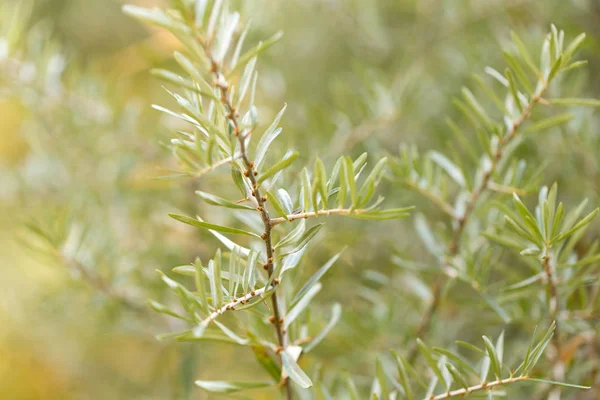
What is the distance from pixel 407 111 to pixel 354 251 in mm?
108

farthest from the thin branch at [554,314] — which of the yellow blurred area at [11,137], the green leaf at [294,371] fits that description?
the yellow blurred area at [11,137]

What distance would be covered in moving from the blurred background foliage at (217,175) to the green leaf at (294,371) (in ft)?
0.36

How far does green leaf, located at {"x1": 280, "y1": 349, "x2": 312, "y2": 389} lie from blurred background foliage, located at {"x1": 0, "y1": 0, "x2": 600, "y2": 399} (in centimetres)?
11

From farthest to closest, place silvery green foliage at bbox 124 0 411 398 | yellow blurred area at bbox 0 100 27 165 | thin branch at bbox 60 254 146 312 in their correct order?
1. yellow blurred area at bbox 0 100 27 165
2. thin branch at bbox 60 254 146 312
3. silvery green foliage at bbox 124 0 411 398

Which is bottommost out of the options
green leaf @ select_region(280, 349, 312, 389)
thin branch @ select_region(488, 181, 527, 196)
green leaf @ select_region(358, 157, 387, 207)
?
green leaf @ select_region(280, 349, 312, 389)

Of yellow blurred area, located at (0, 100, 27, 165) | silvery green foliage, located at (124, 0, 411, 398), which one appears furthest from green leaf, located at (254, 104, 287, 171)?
yellow blurred area, located at (0, 100, 27, 165)

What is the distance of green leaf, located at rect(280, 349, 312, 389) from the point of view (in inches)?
7.1

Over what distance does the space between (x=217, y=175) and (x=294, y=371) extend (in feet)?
0.70

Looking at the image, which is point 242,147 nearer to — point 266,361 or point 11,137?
point 266,361

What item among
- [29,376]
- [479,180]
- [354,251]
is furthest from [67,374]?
[479,180]

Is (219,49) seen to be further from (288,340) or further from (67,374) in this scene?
(67,374)

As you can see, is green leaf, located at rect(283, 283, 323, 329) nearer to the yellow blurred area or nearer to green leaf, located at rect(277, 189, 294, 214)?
green leaf, located at rect(277, 189, 294, 214)

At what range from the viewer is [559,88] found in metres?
0.33

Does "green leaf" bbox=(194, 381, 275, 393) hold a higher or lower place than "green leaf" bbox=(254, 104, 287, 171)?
lower
